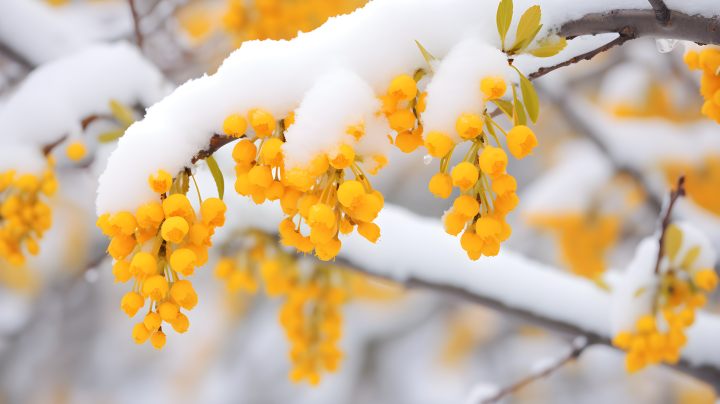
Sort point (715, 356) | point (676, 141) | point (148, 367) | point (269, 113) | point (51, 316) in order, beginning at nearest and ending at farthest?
point (269, 113) < point (715, 356) < point (676, 141) < point (51, 316) < point (148, 367)

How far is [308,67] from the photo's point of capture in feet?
1.64

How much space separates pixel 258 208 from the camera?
128 centimetres

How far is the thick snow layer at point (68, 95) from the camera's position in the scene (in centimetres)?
102

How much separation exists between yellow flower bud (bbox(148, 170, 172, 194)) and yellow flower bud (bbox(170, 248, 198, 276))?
0.24 ft

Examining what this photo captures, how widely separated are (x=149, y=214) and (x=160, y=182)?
4 cm

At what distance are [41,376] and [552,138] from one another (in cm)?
447

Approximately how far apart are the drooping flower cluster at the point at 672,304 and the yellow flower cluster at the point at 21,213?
138cm

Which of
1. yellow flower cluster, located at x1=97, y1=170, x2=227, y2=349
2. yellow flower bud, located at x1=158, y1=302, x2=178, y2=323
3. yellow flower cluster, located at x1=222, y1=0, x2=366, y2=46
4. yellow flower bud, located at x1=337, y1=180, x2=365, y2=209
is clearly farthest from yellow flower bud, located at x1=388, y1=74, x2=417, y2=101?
yellow flower cluster, located at x1=222, y1=0, x2=366, y2=46

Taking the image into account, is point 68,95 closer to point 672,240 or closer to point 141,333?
point 141,333

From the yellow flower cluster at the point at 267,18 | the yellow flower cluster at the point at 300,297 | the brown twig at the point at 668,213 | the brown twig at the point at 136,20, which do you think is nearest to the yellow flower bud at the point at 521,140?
the brown twig at the point at 668,213

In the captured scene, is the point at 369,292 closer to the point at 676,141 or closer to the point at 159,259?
the point at 676,141

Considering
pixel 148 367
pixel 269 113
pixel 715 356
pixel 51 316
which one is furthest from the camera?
pixel 148 367

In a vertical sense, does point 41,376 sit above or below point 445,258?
below

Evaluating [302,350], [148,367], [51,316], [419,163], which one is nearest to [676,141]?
[419,163]
